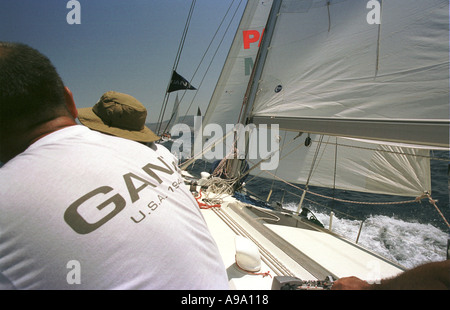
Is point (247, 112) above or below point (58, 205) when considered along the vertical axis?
above

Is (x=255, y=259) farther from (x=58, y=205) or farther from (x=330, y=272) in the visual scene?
(x=58, y=205)

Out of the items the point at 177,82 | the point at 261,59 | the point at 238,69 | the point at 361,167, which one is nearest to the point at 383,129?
the point at 361,167

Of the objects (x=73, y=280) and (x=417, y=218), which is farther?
(x=417, y=218)

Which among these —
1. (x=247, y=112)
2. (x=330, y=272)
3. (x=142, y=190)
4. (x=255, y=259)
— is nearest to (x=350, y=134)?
(x=330, y=272)

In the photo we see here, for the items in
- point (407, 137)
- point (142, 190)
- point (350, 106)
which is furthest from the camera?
point (350, 106)

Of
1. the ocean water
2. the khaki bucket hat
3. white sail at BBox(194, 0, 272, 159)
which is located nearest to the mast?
white sail at BBox(194, 0, 272, 159)

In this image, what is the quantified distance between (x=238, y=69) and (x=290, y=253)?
13.3 ft

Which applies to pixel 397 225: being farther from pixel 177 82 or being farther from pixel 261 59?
pixel 177 82

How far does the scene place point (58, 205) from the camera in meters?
0.45

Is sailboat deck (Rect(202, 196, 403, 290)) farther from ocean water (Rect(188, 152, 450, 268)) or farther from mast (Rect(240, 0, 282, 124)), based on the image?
mast (Rect(240, 0, 282, 124))

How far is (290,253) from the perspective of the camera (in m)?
1.52

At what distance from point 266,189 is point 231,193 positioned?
551 centimetres

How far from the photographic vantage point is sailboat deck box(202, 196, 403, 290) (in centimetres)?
129

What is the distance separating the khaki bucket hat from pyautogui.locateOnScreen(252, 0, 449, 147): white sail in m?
1.73
